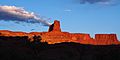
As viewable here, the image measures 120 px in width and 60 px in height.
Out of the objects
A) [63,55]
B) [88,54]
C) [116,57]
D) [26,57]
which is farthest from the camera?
[88,54]

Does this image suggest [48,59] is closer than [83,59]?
Yes

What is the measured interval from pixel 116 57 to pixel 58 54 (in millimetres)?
12082

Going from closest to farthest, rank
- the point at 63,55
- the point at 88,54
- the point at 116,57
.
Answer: the point at 116,57, the point at 63,55, the point at 88,54

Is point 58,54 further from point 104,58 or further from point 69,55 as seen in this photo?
point 104,58

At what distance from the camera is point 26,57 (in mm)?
40844

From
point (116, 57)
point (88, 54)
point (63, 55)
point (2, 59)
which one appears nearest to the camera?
point (2, 59)

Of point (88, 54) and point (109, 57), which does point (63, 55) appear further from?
point (109, 57)

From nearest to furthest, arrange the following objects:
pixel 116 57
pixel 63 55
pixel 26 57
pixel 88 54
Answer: pixel 26 57 → pixel 116 57 → pixel 63 55 → pixel 88 54

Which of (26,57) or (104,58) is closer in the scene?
(26,57)

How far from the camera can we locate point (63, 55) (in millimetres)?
58688

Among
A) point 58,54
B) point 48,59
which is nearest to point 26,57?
point 48,59

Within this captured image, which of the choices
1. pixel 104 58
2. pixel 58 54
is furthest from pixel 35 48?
pixel 104 58

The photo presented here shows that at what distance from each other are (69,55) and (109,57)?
10.1 m

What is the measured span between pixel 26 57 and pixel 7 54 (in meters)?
2.44
